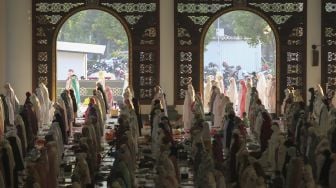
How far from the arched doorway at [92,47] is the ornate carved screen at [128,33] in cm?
626

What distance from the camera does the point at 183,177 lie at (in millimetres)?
14922

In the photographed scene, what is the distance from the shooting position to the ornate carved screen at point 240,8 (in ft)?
73.7

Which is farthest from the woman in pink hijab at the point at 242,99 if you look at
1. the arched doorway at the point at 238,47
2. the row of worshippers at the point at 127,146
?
the arched doorway at the point at 238,47

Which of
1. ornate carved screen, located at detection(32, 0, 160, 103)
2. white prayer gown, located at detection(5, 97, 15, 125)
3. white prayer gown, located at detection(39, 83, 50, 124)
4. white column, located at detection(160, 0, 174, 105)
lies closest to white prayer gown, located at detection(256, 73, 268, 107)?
white column, located at detection(160, 0, 174, 105)

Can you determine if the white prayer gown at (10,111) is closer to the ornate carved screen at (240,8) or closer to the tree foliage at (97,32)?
the ornate carved screen at (240,8)

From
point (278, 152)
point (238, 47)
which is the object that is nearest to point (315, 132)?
point (278, 152)

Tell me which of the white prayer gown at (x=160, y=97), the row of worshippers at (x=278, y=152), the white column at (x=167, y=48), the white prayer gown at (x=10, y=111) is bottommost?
the row of worshippers at (x=278, y=152)

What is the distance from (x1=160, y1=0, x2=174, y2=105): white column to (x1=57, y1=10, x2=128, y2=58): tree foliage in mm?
6628

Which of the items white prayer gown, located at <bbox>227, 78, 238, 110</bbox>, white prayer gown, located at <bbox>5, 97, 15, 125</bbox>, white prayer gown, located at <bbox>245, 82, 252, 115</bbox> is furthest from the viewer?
white prayer gown, located at <bbox>227, 78, 238, 110</bbox>

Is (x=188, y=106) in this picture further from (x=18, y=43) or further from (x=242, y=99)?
(x=18, y=43)

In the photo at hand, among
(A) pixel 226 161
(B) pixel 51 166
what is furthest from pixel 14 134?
(A) pixel 226 161

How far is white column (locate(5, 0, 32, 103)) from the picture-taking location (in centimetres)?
2238

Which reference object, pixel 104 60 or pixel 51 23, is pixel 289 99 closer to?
pixel 51 23

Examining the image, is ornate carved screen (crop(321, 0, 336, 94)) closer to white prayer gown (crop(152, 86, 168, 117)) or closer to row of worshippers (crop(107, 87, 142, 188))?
white prayer gown (crop(152, 86, 168, 117))
